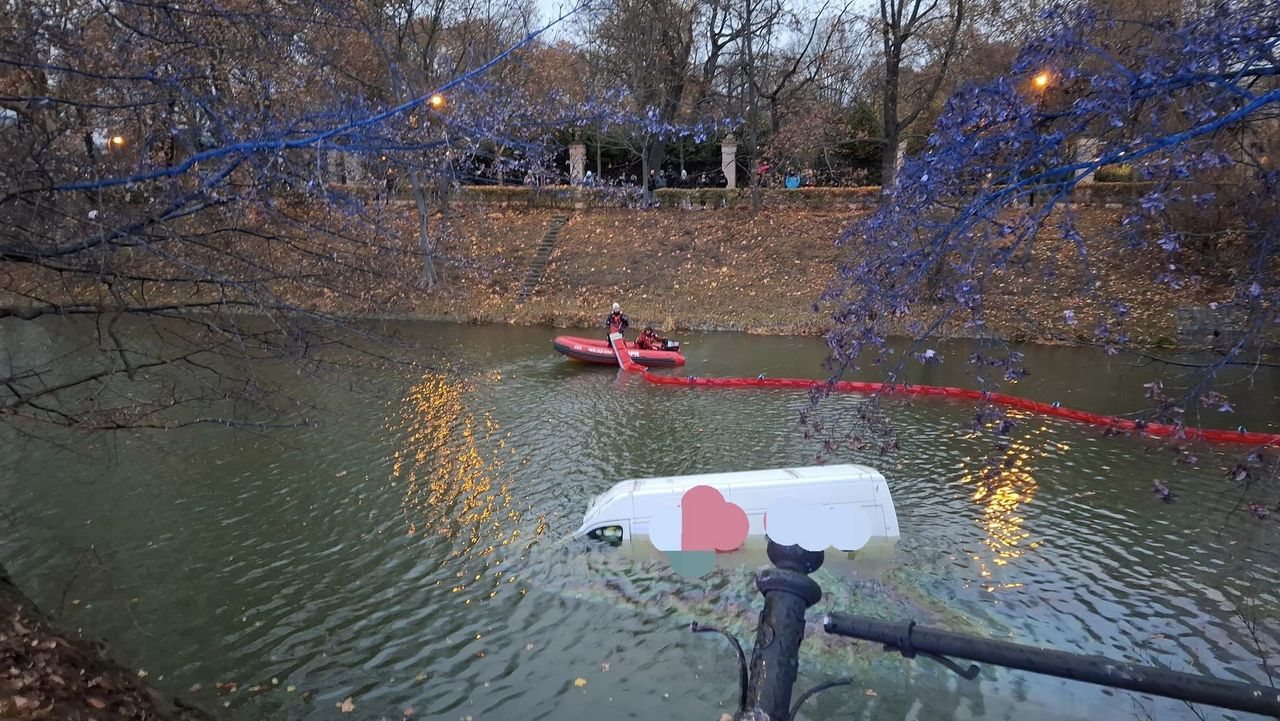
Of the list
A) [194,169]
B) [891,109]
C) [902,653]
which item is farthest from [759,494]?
[891,109]

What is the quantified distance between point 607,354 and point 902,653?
15377mm

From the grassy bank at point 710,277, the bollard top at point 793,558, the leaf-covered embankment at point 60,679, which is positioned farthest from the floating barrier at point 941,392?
the bollard top at point 793,558

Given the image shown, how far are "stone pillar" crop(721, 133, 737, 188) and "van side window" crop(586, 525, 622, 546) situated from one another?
28.9m

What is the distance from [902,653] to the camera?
56.5 inches

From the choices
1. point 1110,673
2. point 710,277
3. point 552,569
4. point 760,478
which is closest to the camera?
point 1110,673

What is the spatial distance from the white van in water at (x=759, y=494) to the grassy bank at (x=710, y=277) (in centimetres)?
1185

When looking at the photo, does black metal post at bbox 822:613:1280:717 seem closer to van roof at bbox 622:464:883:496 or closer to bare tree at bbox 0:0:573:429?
bare tree at bbox 0:0:573:429

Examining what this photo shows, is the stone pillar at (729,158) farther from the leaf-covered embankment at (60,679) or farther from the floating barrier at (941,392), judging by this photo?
the leaf-covered embankment at (60,679)

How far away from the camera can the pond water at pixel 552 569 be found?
5918 millimetres

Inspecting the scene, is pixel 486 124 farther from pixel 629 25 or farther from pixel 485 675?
pixel 629 25

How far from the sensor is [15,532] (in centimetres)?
827

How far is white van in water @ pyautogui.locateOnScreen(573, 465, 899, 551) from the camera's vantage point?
764cm

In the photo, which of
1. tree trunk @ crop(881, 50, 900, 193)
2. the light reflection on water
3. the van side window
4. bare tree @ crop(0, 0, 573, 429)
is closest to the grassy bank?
tree trunk @ crop(881, 50, 900, 193)

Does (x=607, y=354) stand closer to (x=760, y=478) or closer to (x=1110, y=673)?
(x=760, y=478)
